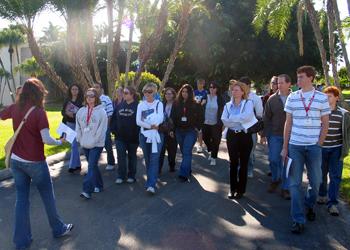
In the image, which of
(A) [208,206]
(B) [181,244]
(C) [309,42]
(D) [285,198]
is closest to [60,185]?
(A) [208,206]

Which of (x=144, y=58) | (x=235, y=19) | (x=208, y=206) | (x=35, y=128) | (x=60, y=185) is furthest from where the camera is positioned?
(x=235, y=19)

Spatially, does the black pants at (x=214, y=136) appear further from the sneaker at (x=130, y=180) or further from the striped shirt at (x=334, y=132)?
the striped shirt at (x=334, y=132)

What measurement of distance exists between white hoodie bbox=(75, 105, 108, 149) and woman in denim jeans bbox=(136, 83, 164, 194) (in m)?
0.71

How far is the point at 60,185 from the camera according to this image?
699 centimetres

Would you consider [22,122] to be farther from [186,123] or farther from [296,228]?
[186,123]

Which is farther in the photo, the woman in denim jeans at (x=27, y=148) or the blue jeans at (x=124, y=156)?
the blue jeans at (x=124, y=156)

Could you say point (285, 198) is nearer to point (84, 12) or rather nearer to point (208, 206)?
point (208, 206)

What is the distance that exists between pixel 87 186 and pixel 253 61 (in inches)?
931

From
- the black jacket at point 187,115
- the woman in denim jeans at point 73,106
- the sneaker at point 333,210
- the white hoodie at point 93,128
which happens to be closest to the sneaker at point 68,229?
the white hoodie at point 93,128

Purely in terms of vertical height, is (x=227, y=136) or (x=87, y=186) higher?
(x=227, y=136)

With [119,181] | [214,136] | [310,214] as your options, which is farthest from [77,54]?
[310,214]

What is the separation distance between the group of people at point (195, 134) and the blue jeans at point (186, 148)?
2 cm

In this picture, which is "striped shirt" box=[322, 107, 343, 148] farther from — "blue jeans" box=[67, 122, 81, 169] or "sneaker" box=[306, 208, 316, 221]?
"blue jeans" box=[67, 122, 81, 169]

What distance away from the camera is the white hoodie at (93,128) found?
5977 mm
